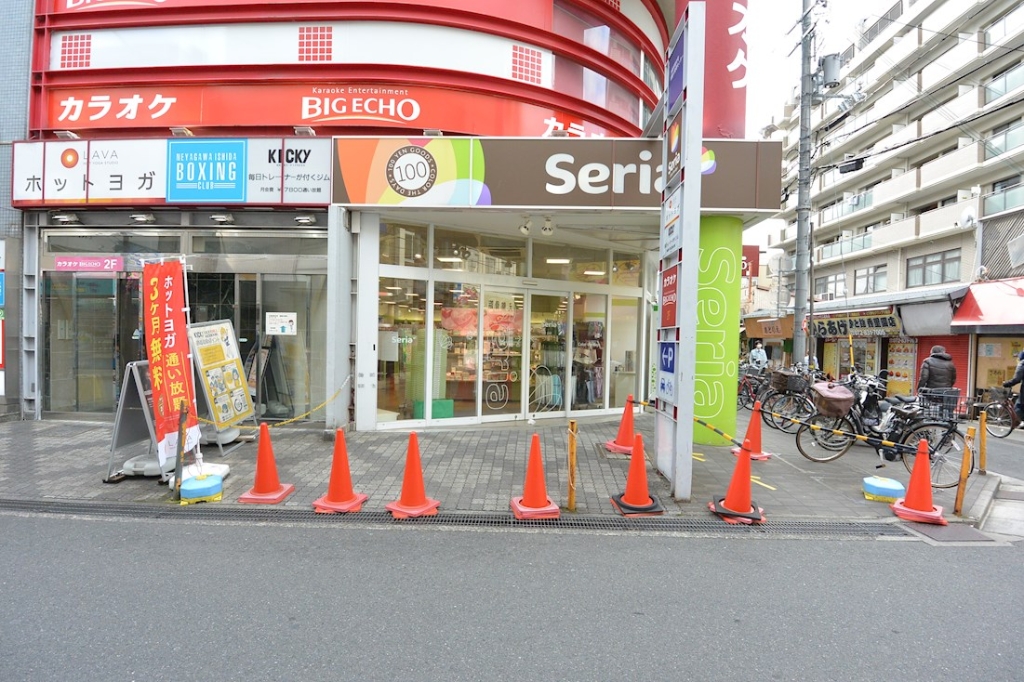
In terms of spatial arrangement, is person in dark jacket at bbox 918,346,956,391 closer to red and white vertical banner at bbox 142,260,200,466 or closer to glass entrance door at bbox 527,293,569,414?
glass entrance door at bbox 527,293,569,414

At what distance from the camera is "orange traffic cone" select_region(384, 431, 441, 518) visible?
5.07 meters

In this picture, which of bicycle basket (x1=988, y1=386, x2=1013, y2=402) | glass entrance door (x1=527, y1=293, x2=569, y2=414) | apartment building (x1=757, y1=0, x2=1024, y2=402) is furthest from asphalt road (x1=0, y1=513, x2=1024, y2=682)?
bicycle basket (x1=988, y1=386, x2=1013, y2=402)

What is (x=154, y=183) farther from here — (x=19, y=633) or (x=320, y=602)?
(x=320, y=602)

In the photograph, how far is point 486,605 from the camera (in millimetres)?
3404

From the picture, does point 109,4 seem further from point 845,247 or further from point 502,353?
point 845,247

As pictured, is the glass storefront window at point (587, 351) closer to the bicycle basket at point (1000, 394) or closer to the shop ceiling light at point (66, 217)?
the shop ceiling light at point (66, 217)

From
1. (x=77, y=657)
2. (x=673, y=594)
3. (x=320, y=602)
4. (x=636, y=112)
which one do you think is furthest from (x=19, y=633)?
(x=636, y=112)

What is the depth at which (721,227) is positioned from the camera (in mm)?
8000

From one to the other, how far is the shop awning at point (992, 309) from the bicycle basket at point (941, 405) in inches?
393

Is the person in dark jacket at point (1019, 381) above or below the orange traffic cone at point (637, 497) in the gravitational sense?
above

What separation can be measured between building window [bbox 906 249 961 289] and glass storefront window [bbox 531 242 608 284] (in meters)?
21.5

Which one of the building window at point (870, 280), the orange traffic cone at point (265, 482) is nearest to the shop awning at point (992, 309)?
the building window at point (870, 280)

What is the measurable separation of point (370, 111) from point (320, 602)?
8020mm

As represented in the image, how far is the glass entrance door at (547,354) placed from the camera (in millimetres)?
10180
